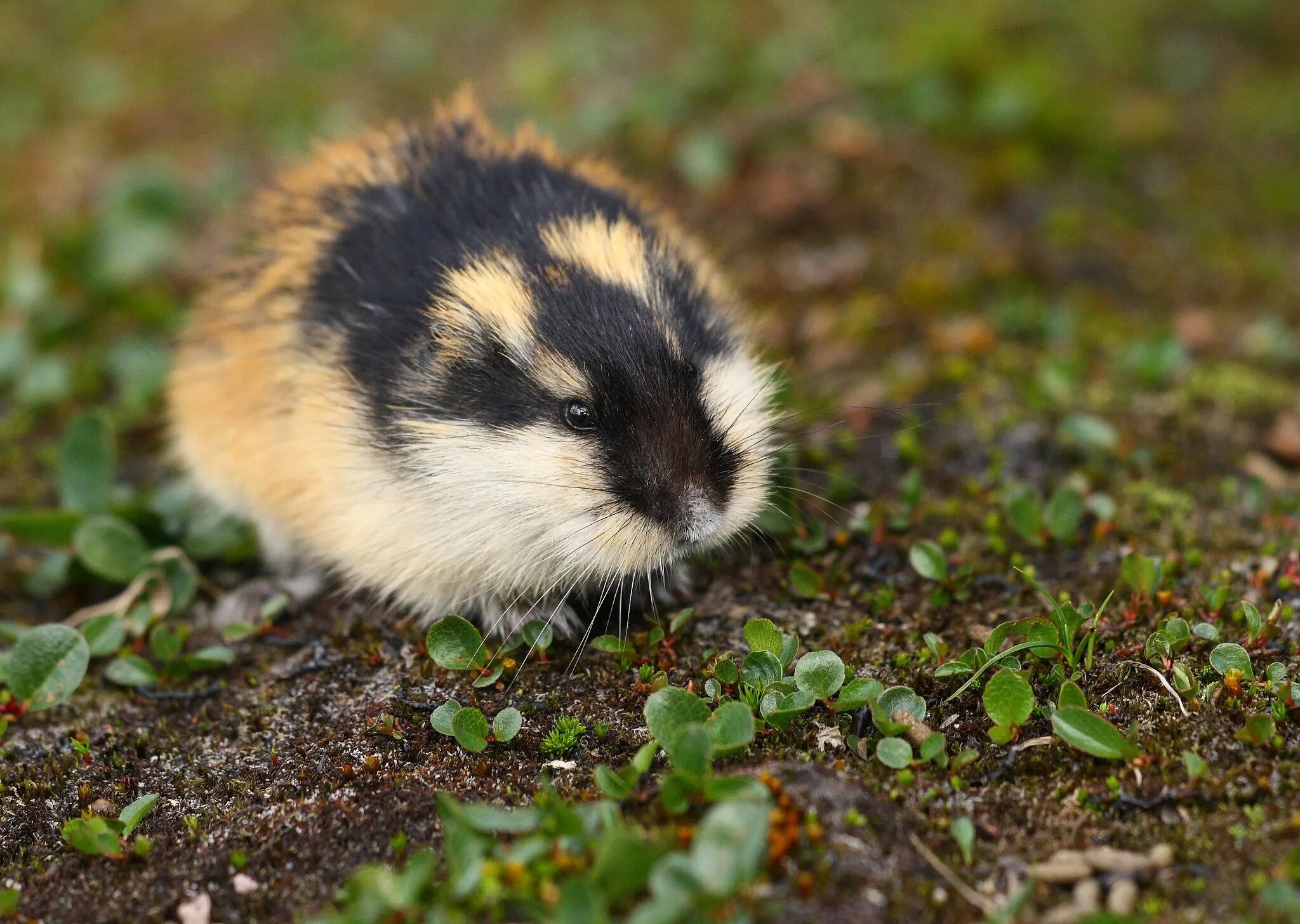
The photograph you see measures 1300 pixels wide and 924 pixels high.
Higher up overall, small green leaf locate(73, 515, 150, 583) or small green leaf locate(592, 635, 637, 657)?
small green leaf locate(73, 515, 150, 583)

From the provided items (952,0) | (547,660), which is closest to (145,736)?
(547,660)

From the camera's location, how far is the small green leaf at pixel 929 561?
5254 mm

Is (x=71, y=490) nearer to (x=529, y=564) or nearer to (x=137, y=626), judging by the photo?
(x=137, y=626)

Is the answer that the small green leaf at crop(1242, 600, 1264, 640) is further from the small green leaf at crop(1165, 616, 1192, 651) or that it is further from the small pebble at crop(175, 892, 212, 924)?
the small pebble at crop(175, 892, 212, 924)

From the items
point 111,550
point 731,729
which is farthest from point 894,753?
point 111,550

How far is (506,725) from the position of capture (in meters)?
4.53

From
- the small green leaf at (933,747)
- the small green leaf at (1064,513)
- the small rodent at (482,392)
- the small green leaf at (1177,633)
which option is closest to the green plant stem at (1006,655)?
the small green leaf at (933,747)

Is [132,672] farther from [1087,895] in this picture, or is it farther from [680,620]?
[1087,895]

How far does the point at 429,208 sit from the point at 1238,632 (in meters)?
4.13

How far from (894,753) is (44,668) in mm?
3647

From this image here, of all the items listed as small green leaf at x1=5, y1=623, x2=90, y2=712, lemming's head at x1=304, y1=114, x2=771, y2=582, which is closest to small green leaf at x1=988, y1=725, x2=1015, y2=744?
lemming's head at x1=304, y1=114, x2=771, y2=582

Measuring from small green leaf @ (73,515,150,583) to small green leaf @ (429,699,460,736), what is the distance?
6.97 ft

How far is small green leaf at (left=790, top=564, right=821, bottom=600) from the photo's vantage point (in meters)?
5.30

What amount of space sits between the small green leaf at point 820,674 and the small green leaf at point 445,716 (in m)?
1.39
